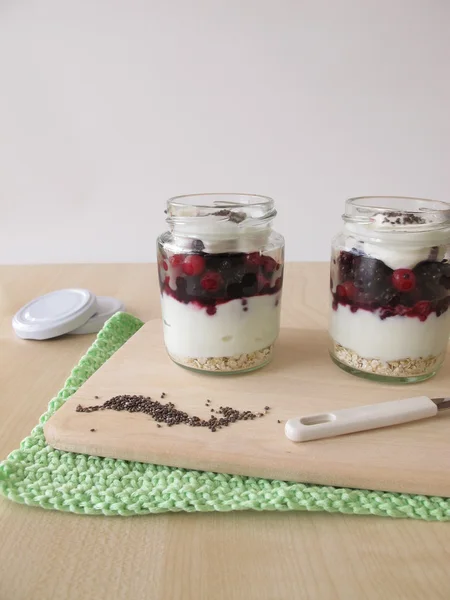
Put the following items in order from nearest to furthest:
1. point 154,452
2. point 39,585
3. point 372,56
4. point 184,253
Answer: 1. point 39,585
2. point 154,452
3. point 184,253
4. point 372,56

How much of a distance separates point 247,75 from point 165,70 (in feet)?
0.64

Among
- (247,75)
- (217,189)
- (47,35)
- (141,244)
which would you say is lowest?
(141,244)

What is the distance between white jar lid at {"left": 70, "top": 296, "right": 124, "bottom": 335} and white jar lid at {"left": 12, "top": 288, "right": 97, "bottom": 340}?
0.01m

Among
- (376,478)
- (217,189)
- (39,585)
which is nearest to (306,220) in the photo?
(217,189)

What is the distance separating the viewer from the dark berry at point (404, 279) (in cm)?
56

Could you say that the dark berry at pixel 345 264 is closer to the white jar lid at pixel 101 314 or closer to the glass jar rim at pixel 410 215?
the glass jar rim at pixel 410 215

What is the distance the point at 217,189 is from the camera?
1301mm

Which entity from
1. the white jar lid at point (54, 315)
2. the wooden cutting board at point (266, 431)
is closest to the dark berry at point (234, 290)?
the wooden cutting board at point (266, 431)

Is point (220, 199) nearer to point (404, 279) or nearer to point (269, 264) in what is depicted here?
point (269, 264)

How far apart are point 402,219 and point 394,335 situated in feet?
0.44

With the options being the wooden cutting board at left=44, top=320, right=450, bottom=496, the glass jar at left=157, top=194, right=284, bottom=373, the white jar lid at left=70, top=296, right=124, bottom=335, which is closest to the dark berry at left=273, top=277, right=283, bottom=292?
the glass jar at left=157, top=194, right=284, bottom=373

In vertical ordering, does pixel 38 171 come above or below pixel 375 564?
above

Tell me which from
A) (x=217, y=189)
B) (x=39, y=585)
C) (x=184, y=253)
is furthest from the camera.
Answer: (x=217, y=189)

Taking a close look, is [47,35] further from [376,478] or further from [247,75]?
[376,478]
